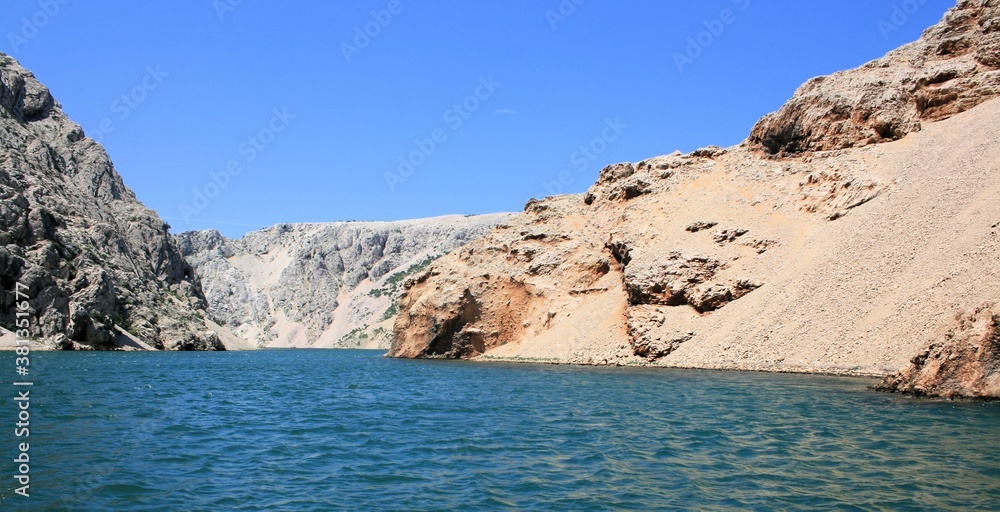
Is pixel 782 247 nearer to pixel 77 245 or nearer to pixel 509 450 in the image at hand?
pixel 509 450

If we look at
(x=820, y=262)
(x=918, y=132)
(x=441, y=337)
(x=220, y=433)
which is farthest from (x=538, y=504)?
(x=918, y=132)

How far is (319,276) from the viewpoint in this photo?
576 ft

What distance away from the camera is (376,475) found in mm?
14094

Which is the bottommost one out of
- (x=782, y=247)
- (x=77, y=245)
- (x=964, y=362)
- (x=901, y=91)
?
(x=964, y=362)

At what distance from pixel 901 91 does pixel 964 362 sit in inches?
1467

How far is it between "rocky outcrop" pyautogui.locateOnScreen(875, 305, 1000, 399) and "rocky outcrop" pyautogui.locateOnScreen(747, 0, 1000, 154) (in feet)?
107

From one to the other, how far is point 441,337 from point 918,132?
3838 centimetres

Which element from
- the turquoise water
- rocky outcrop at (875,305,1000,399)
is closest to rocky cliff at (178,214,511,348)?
the turquoise water

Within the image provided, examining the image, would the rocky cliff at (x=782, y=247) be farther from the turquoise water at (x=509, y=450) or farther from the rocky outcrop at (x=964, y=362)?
the turquoise water at (x=509, y=450)

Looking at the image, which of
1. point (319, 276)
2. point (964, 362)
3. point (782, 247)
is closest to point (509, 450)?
point (964, 362)

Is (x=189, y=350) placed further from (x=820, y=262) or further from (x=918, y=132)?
(x=918, y=132)

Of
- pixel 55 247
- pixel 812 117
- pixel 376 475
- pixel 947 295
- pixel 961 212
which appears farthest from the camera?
pixel 55 247

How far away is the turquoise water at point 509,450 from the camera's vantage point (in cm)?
1230

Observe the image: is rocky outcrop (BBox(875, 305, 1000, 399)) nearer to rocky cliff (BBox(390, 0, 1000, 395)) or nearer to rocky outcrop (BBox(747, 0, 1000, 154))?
rocky cliff (BBox(390, 0, 1000, 395))
